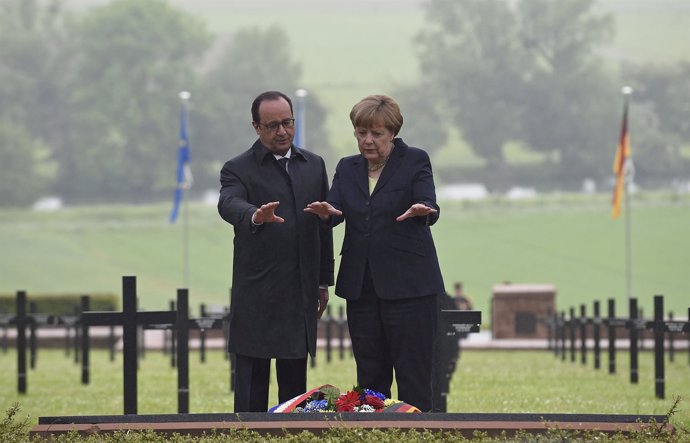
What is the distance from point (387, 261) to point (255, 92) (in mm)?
84866

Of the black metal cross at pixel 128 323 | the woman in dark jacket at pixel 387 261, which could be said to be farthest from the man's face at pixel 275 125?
the black metal cross at pixel 128 323

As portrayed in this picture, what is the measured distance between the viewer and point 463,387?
2098 cm

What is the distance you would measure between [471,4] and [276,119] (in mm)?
86451

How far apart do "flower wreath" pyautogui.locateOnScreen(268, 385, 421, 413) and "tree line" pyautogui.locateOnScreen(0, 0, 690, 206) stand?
78.7m

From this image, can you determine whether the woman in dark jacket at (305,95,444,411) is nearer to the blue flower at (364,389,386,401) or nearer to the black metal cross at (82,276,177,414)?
the blue flower at (364,389,386,401)

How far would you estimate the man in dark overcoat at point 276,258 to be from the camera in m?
9.28

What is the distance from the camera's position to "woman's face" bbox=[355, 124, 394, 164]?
8805mm

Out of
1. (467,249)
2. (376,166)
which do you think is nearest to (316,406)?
(376,166)

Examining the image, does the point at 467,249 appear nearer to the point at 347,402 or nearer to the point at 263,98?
the point at 263,98

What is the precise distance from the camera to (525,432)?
7.47 m

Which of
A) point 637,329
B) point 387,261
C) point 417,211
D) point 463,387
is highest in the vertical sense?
point 417,211

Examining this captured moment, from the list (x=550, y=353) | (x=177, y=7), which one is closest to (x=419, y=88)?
(x=177, y=7)

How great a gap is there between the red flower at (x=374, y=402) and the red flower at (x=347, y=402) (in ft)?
0.16

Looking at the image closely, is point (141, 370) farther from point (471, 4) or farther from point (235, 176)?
point (471, 4)
